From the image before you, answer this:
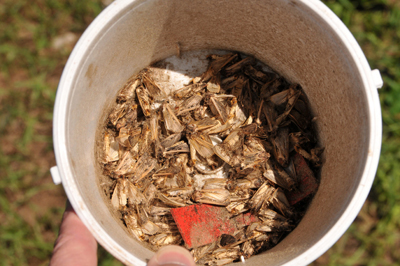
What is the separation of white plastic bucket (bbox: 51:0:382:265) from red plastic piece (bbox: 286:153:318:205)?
0.05 m

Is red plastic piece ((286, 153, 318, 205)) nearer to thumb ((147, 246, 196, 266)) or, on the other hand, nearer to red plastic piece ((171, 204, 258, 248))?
red plastic piece ((171, 204, 258, 248))

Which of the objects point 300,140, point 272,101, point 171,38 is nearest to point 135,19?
point 171,38

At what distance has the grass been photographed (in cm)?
234

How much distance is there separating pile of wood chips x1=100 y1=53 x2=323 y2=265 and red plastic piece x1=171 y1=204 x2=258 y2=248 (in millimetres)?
27

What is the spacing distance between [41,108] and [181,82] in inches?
56.7

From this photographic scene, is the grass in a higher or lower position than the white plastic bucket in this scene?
lower

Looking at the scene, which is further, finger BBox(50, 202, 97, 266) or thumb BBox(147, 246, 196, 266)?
finger BBox(50, 202, 97, 266)

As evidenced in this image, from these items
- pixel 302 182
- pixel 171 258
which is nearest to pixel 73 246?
pixel 171 258

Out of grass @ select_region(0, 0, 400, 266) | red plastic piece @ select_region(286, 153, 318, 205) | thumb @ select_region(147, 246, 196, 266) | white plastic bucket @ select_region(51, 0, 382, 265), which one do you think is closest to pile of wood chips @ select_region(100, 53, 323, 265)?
red plastic piece @ select_region(286, 153, 318, 205)

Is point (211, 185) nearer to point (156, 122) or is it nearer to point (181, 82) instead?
point (156, 122)

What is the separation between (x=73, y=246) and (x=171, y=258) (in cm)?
53

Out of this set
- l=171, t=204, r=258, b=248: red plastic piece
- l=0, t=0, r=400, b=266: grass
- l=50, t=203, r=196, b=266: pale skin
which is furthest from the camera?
l=0, t=0, r=400, b=266: grass

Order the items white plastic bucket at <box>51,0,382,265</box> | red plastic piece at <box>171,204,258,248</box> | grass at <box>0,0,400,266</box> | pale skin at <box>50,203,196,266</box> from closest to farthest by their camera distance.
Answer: white plastic bucket at <box>51,0,382,265</box>
pale skin at <box>50,203,196,266</box>
red plastic piece at <box>171,204,258,248</box>
grass at <box>0,0,400,266</box>

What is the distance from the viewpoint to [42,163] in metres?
2.48
